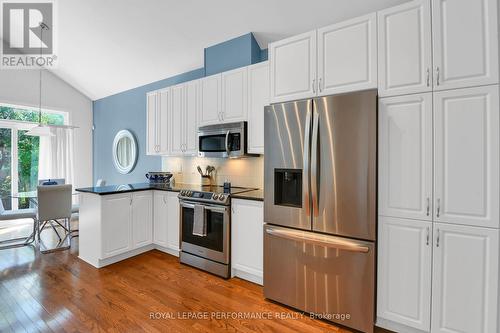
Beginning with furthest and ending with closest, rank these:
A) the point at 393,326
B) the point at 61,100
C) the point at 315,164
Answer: the point at 61,100 → the point at 315,164 → the point at 393,326

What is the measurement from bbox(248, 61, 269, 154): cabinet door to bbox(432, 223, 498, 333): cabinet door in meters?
1.84

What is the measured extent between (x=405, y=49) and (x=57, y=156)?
21.9ft

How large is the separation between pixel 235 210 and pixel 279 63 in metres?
1.59

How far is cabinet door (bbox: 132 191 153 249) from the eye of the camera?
3293 millimetres

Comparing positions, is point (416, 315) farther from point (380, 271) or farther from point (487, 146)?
point (487, 146)

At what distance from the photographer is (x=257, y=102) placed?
2836mm

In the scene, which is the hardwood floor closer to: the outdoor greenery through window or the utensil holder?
the utensil holder

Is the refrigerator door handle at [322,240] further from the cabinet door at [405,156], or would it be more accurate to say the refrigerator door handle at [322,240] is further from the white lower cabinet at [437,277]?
the cabinet door at [405,156]

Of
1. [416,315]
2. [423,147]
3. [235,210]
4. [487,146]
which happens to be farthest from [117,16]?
[416,315]

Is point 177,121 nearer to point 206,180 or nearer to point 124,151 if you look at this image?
point 206,180

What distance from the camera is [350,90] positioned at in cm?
194

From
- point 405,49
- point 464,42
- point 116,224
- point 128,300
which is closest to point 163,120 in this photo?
point 116,224

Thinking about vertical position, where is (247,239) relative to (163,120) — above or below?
below

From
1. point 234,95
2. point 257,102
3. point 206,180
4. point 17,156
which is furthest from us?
point 17,156
